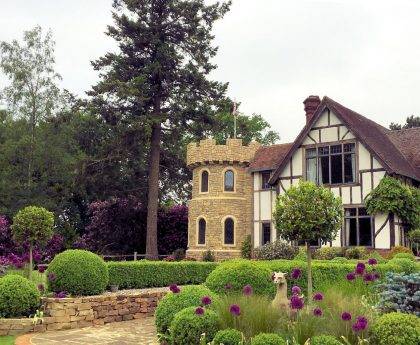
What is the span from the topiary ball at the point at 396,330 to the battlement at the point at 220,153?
22.1 metres

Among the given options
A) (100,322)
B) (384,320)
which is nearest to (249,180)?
(100,322)

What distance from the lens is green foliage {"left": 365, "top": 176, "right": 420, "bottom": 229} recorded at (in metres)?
21.4

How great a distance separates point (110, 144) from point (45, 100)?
5923 mm

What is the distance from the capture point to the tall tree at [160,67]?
28.6 meters

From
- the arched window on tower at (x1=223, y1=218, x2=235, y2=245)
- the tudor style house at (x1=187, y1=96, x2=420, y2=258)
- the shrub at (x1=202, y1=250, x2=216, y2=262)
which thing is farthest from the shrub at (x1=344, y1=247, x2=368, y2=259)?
the shrub at (x1=202, y1=250, x2=216, y2=262)

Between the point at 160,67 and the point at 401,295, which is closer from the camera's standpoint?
the point at 401,295

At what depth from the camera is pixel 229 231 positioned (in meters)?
27.9

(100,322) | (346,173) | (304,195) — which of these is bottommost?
(100,322)

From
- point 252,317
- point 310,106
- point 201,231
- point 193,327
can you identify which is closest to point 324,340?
point 252,317

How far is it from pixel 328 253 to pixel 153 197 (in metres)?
11.1

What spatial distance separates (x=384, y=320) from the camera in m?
6.48

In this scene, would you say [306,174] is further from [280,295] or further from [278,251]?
[280,295]

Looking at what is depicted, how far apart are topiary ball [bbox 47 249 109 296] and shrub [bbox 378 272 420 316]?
738 cm

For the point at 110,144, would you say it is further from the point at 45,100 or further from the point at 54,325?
the point at 54,325
